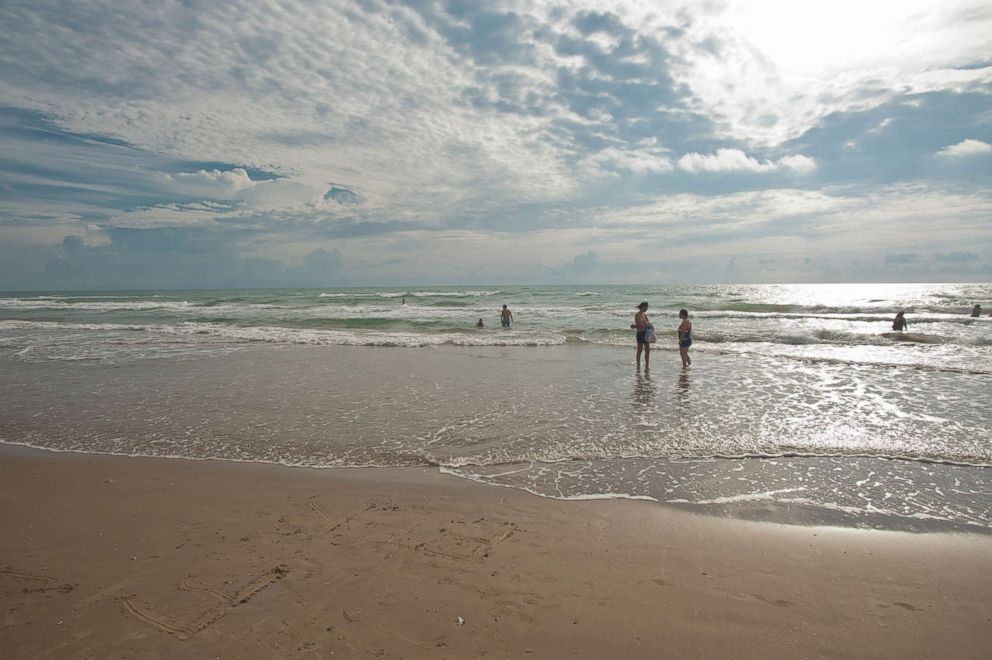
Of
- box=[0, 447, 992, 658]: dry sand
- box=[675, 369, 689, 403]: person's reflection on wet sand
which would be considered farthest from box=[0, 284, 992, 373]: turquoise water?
box=[0, 447, 992, 658]: dry sand

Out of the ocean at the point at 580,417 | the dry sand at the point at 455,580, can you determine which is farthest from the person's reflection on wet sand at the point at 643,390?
the dry sand at the point at 455,580

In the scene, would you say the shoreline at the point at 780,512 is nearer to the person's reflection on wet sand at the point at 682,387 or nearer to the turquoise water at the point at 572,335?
the person's reflection on wet sand at the point at 682,387

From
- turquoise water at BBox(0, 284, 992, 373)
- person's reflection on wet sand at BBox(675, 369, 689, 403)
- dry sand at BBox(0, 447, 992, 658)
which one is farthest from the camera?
turquoise water at BBox(0, 284, 992, 373)

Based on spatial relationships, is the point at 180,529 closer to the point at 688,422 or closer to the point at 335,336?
the point at 688,422

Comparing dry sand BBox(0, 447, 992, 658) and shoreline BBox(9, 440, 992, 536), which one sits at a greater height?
dry sand BBox(0, 447, 992, 658)

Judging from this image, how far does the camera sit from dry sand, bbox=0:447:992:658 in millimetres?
3148

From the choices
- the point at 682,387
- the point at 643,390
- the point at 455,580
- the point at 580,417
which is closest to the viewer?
the point at 455,580

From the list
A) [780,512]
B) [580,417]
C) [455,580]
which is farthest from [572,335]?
[455,580]

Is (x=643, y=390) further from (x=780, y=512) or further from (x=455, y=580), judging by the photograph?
(x=455, y=580)

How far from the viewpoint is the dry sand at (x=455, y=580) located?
315 centimetres

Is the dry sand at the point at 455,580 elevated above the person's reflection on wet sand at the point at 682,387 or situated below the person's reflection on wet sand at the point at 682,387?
above

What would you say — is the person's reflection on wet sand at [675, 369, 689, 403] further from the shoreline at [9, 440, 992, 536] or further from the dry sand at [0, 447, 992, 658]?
the dry sand at [0, 447, 992, 658]

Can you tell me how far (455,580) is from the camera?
3.80m

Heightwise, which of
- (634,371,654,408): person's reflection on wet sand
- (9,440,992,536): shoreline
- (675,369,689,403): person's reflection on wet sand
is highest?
(634,371,654,408): person's reflection on wet sand
